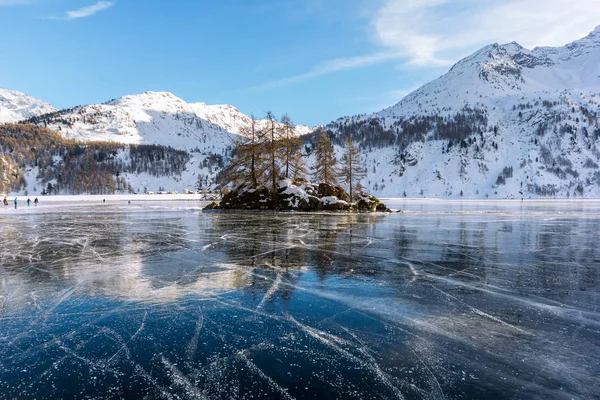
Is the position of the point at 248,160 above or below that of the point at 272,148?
below

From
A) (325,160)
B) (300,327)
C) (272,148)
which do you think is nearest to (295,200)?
(272,148)

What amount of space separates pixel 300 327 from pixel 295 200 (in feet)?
117

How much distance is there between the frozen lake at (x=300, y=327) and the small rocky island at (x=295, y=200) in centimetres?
2884

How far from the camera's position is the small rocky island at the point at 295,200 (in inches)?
1598

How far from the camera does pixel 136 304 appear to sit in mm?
6816

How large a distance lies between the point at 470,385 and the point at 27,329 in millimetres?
6482

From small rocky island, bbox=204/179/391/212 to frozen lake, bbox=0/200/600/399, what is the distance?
94.6ft

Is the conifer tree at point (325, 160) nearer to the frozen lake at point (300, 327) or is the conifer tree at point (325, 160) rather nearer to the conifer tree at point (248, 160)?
the conifer tree at point (248, 160)

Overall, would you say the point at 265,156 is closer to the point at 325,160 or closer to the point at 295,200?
the point at 295,200

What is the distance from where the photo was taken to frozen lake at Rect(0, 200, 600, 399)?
395 centimetres

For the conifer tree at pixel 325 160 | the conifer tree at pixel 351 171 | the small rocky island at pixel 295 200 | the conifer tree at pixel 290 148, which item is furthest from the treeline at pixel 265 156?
the conifer tree at pixel 351 171

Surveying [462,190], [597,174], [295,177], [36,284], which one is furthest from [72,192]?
[597,174]

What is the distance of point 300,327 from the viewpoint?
5.64 m

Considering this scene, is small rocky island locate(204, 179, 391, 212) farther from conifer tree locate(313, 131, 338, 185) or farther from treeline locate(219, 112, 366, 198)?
conifer tree locate(313, 131, 338, 185)
